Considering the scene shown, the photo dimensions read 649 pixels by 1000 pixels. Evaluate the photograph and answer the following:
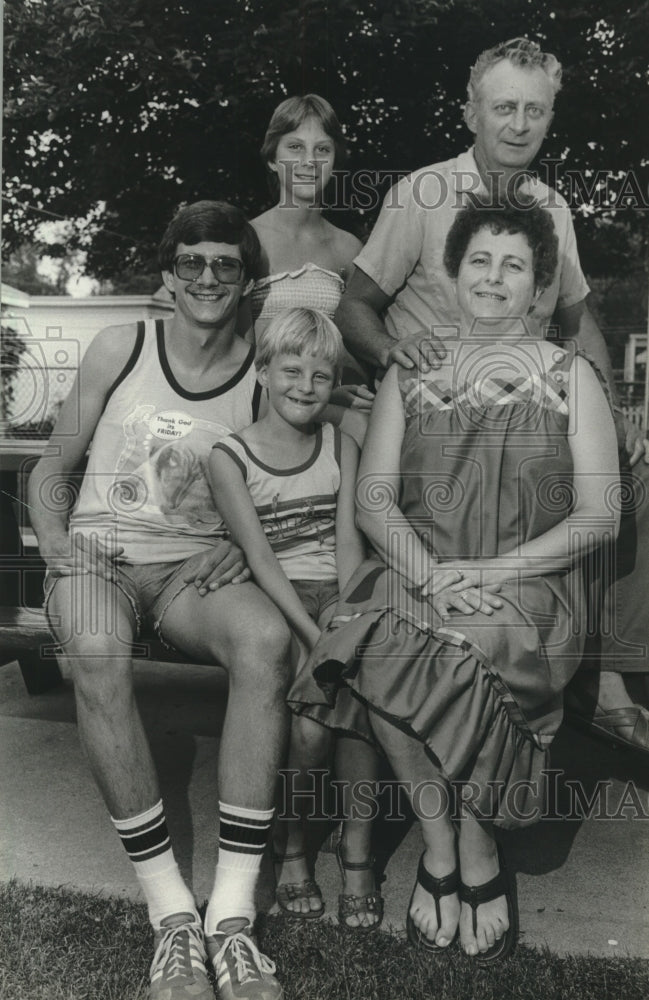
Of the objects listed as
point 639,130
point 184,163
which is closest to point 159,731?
point 184,163

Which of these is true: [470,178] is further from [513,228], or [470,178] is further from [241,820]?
[241,820]

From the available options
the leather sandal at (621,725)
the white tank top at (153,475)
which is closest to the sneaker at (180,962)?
the white tank top at (153,475)

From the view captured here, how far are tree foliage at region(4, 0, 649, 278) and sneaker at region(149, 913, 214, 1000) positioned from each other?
2.62 meters

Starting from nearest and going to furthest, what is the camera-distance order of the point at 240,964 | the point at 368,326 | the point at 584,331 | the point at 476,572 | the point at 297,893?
1. the point at 240,964
2. the point at 476,572
3. the point at 297,893
4. the point at 368,326
5. the point at 584,331

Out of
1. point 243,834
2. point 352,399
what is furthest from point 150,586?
point 352,399

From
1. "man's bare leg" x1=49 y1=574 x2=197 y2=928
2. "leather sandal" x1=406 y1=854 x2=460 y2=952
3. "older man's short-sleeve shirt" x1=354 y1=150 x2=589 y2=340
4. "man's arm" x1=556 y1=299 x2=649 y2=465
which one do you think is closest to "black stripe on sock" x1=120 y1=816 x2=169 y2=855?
"man's bare leg" x1=49 y1=574 x2=197 y2=928

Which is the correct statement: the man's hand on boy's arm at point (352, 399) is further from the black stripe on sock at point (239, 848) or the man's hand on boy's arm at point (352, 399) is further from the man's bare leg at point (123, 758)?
the black stripe on sock at point (239, 848)

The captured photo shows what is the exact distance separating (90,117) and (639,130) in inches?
86.6

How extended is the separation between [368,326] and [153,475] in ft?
2.31

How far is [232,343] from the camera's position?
2547 millimetres

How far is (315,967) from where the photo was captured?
2.04 metres

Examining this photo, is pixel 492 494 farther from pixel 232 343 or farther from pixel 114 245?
pixel 114 245

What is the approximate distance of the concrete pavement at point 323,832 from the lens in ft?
7.58

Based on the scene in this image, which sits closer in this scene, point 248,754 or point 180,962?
point 180,962
